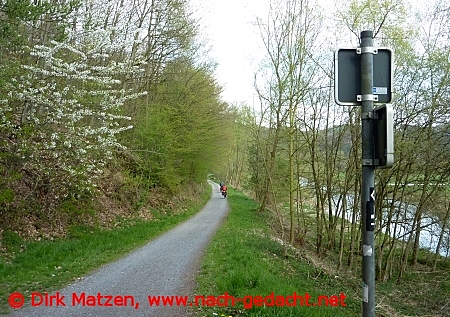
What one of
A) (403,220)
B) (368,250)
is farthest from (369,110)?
(403,220)

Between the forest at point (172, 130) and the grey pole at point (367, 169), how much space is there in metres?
3.32

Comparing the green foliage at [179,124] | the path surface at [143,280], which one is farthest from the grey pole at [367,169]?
the green foliage at [179,124]

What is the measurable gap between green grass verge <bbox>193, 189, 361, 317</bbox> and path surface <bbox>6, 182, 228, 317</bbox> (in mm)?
385

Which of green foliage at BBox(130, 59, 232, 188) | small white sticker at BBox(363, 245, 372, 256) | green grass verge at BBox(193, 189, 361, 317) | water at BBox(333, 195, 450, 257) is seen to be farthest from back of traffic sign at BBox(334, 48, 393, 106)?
green foliage at BBox(130, 59, 232, 188)

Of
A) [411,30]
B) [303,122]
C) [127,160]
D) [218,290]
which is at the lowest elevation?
[218,290]

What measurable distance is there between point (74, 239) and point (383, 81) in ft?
32.6

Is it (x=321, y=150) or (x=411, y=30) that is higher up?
(x=411, y=30)

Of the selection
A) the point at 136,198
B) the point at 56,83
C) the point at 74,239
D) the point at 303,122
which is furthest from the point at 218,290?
the point at 136,198

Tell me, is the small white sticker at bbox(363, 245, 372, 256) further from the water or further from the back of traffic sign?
the water

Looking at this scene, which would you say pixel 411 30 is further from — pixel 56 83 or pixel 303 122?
pixel 56 83

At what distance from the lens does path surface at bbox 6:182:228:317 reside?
5498 millimetres

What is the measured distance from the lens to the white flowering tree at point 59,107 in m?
9.35

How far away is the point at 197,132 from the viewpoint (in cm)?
2033

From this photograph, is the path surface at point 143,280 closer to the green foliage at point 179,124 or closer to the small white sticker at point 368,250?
the small white sticker at point 368,250
